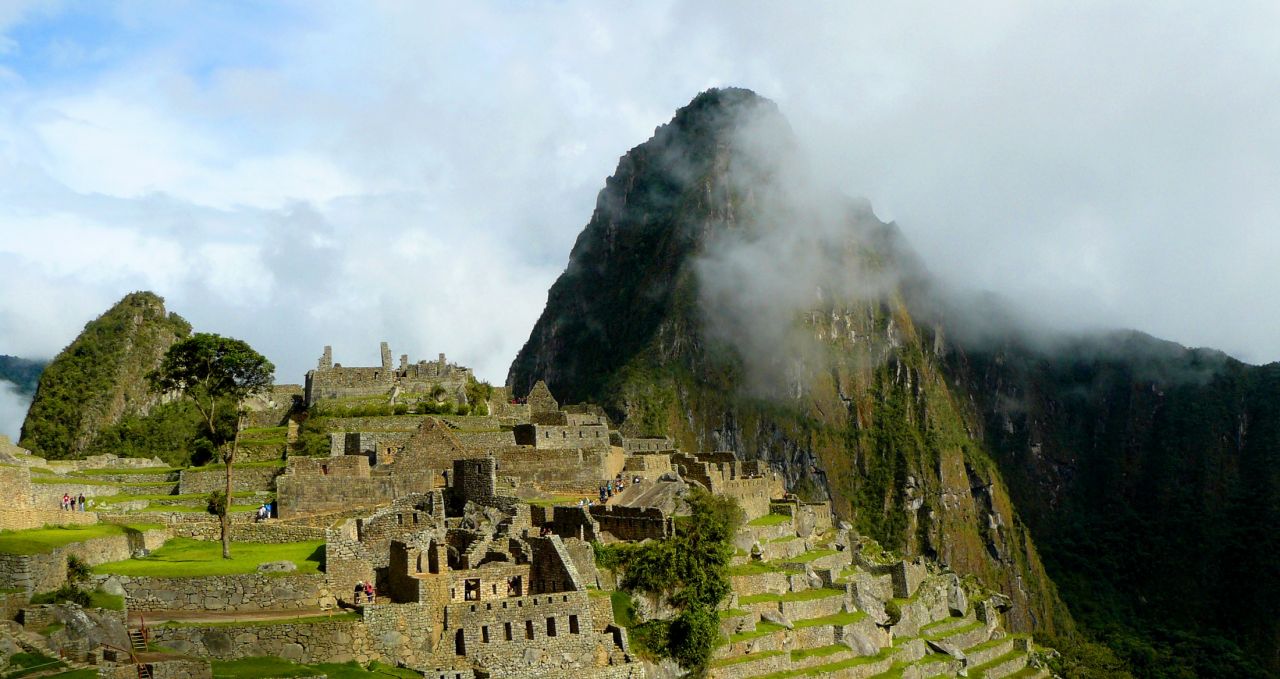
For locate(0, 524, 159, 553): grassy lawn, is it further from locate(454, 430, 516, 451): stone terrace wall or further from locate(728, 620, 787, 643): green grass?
locate(728, 620, 787, 643): green grass

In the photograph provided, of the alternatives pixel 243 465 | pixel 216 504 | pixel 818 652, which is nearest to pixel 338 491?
pixel 216 504

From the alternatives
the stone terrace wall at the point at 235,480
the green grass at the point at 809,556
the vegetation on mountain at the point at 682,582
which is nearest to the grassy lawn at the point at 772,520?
the green grass at the point at 809,556

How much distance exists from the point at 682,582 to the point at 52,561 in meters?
18.6

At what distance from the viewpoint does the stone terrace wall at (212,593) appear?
1237 inches

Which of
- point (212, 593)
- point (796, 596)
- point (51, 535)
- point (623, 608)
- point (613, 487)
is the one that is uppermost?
point (613, 487)

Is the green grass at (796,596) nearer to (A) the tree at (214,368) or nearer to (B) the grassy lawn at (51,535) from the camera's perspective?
(A) the tree at (214,368)

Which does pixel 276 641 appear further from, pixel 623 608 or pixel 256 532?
pixel 256 532

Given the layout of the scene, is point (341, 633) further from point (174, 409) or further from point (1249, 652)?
point (1249, 652)

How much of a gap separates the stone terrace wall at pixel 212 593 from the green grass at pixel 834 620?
21.4 meters

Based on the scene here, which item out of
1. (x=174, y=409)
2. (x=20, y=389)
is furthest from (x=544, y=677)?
(x=20, y=389)

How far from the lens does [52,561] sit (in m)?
30.7

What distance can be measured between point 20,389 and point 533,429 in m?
59.2

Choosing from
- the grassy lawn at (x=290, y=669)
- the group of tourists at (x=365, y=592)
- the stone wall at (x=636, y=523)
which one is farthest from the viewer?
the stone wall at (x=636, y=523)

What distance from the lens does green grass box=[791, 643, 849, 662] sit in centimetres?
4597
